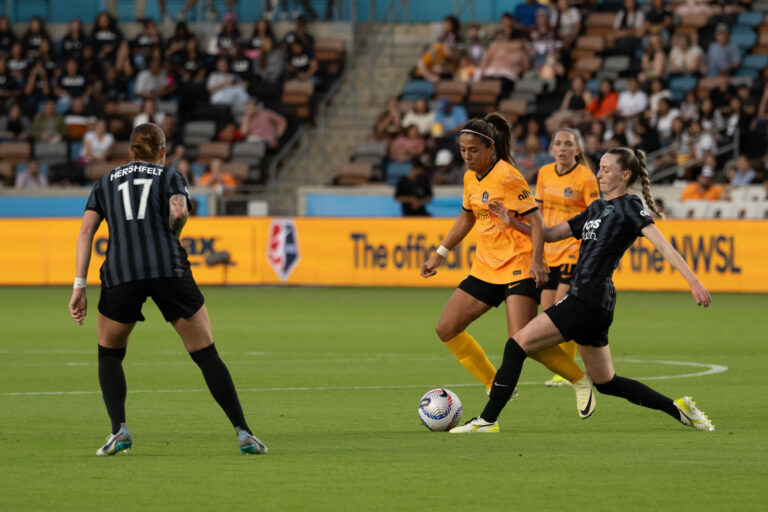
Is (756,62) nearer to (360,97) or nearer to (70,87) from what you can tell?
(360,97)

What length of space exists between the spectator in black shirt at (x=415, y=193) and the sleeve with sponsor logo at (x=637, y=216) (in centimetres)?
1832

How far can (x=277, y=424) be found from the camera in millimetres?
10188

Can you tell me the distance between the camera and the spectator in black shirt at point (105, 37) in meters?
37.5

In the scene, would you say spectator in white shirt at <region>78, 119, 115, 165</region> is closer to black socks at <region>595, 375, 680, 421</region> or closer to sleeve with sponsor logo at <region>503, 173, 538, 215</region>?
sleeve with sponsor logo at <region>503, 173, 538, 215</region>

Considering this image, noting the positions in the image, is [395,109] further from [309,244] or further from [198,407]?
[198,407]

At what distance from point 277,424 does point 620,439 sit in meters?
2.41

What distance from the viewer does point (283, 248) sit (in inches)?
1069

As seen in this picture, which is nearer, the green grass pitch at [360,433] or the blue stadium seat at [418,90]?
the green grass pitch at [360,433]

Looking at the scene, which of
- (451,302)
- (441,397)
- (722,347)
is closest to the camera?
(441,397)

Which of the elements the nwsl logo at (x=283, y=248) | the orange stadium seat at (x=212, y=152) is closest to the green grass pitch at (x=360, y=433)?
the nwsl logo at (x=283, y=248)

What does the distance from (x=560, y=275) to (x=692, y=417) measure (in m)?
3.23

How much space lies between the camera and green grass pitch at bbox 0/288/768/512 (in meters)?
7.28

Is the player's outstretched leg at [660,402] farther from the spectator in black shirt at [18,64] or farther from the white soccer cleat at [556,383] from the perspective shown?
the spectator in black shirt at [18,64]

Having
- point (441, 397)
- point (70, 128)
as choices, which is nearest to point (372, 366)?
point (441, 397)
